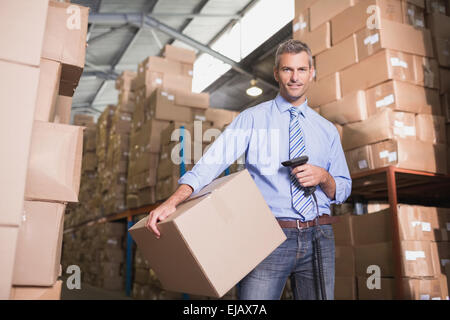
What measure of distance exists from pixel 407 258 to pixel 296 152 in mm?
1713

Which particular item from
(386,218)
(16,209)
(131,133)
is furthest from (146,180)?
(16,209)

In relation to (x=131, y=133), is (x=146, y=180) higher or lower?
lower

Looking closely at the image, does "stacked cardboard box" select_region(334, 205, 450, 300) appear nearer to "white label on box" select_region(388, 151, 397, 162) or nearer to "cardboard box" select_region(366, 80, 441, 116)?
"white label on box" select_region(388, 151, 397, 162)

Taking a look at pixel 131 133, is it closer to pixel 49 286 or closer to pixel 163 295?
pixel 163 295

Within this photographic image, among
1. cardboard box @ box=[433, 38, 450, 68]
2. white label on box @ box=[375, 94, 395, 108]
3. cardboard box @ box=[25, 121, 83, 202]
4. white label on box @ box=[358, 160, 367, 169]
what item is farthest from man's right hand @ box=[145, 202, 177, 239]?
cardboard box @ box=[433, 38, 450, 68]

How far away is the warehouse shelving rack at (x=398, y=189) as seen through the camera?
2.94 meters

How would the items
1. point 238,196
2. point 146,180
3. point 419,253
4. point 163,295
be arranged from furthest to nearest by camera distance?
point 146,180, point 163,295, point 419,253, point 238,196

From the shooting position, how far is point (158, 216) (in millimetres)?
1376

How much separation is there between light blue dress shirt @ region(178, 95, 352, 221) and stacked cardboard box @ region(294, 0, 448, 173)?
1.44 metres

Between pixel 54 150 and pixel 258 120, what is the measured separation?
76cm

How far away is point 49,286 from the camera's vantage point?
4.73ft

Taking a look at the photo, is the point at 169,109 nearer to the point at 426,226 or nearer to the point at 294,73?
the point at 426,226

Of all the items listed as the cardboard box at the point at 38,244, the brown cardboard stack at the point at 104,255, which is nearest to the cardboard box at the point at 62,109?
the cardboard box at the point at 38,244

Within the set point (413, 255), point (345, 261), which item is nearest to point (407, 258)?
point (413, 255)
